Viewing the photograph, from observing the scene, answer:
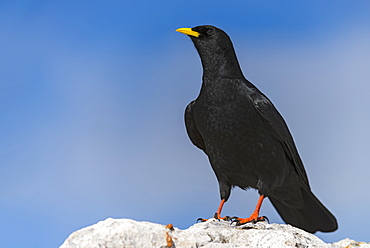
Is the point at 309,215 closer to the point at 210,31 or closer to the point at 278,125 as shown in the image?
the point at 278,125

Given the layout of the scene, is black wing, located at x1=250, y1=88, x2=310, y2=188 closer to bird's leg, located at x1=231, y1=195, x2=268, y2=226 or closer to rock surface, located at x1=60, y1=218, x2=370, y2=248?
bird's leg, located at x1=231, y1=195, x2=268, y2=226

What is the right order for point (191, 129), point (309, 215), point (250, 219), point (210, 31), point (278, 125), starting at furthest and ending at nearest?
point (309, 215)
point (191, 129)
point (210, 31)
point (278, 125)
point (250, 219)

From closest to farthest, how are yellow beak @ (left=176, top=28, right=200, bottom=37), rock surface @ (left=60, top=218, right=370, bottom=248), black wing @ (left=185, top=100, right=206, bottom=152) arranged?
rock surface @ (left=60, top=218, right=370, bottom=248)
yellow beak @ (left=176, top=28, right=200, bottom=37)
black wing @ (left=185, top=100, right=206, bottom=152)

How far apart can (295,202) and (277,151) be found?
125cm

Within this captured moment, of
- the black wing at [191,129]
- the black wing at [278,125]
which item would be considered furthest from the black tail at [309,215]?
the black wing at [191,129]

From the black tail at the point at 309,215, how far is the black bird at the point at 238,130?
1.00ft

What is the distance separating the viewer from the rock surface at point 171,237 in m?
4.36

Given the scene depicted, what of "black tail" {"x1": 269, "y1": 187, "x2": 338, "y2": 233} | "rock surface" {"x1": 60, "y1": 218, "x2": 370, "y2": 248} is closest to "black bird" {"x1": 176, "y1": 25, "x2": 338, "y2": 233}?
"black tail" {"x1": 269, "y1": 187, "x2": 338, "y2": 233}

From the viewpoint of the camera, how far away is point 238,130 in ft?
21.9

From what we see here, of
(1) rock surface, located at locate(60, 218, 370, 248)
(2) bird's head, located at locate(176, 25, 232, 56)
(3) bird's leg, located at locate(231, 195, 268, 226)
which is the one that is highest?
(2) bird's head, located at locate(176, 25, 232, 56)

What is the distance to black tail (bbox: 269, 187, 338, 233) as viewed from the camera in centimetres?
778

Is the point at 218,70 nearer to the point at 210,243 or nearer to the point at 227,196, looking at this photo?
the point at 227,196

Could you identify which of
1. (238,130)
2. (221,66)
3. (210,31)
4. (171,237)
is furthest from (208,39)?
(171,237)

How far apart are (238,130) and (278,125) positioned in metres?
0.71
